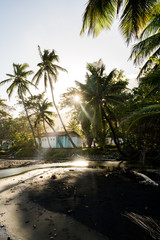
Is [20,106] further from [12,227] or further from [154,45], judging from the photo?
[12,227]

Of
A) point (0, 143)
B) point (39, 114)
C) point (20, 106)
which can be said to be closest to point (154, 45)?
point (39, 114)

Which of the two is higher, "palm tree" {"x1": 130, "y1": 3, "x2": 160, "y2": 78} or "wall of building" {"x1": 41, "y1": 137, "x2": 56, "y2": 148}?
"palm tree" {"x1": 130, "y1": 3, "x2": 160, "y2": 78}

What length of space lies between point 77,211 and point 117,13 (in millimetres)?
5667

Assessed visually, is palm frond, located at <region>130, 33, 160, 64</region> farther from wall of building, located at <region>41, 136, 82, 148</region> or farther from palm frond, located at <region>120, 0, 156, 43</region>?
wall of building, located at <region>41, 136, 82, 148</region>

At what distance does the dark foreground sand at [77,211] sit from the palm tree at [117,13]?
17.9 feet

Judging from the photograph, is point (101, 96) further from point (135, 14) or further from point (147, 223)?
point (147, 223)

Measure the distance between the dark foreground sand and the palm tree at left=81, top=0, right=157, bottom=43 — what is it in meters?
5.46

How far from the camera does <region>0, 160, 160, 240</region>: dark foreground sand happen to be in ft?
8.76

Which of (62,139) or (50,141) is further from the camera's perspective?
(50,141)

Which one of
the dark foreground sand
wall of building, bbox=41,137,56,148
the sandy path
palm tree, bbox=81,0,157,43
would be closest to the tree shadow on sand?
the dark foreground sand

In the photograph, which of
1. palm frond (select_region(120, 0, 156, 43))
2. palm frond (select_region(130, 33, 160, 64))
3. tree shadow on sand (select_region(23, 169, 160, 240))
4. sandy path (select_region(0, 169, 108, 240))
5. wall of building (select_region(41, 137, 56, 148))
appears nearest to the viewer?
sandy path (select_region(0, 169, 108, 240))

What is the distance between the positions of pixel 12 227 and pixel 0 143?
40.8m

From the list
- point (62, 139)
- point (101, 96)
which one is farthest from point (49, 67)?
point (62, 139)

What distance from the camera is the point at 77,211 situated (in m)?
3.56
